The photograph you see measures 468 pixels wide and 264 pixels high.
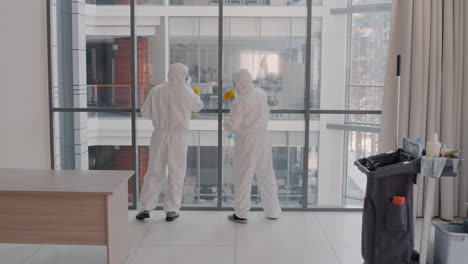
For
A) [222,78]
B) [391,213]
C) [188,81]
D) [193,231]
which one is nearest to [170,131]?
[188,81]

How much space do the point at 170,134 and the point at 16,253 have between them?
1573 mm

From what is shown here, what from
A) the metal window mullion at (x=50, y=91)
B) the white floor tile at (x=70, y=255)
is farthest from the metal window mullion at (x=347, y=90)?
the metal window mullion at (x=50, y=91)

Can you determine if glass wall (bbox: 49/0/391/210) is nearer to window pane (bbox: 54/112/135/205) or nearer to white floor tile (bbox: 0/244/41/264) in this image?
window pane (bbox: 54/112/135/205)

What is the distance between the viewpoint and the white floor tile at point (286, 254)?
3.41 metres

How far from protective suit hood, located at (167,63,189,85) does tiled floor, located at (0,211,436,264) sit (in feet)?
4.30

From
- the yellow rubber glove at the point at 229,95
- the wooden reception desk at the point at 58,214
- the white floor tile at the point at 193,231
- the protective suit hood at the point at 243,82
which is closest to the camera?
the wooden reception desk at the point at 58,214

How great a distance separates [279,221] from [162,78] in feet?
6.01

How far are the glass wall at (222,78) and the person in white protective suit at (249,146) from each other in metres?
0.40

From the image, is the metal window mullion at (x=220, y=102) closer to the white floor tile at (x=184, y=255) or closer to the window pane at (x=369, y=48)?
the white floor tile at (x=184, y=255)

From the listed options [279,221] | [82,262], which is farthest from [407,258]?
[82,262]

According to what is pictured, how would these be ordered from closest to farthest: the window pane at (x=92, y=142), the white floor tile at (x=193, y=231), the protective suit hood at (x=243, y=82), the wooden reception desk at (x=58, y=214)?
the wooden reception desk at (x=58, y=214), the white floor tile at (x=193, y=231), the protective suit hood at (x=243, y=82), the window pane at (x=92, y=142)

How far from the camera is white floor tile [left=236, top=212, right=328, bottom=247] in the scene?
3797 millimetres

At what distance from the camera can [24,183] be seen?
10.0 ft

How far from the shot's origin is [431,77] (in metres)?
4.18
